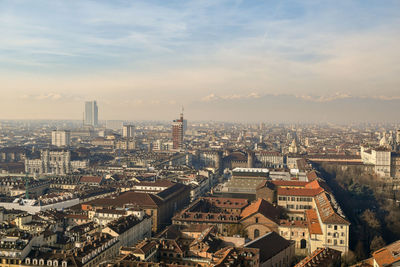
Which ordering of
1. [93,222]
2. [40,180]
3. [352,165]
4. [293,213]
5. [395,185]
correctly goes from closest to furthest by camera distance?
[93,222] < [293,213] < [40,180] < [395,185] < [352,165]

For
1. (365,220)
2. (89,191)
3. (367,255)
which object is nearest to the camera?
(367,255)

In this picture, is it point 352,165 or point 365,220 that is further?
point 352,165

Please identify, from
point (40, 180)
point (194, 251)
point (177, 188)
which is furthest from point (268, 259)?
point (40, 180)

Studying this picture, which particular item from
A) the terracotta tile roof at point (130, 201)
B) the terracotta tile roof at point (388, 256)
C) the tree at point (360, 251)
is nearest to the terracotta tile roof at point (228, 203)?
the terracotta tile roof at point (130, 201)

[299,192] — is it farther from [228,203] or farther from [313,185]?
[228,203]

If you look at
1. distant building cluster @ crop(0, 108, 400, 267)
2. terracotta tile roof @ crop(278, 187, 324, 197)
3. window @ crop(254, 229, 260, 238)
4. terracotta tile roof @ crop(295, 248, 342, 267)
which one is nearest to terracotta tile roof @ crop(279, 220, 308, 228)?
distant building cluster @ crop(0, 108, 400, 267)

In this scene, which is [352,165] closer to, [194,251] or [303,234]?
[303,234]

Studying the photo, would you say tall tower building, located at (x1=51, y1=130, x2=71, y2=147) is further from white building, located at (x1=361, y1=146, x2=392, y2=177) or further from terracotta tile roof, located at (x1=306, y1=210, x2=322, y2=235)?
terracotta tile roof, located at (x1=306, y1=210, x2=322, y2=235)
